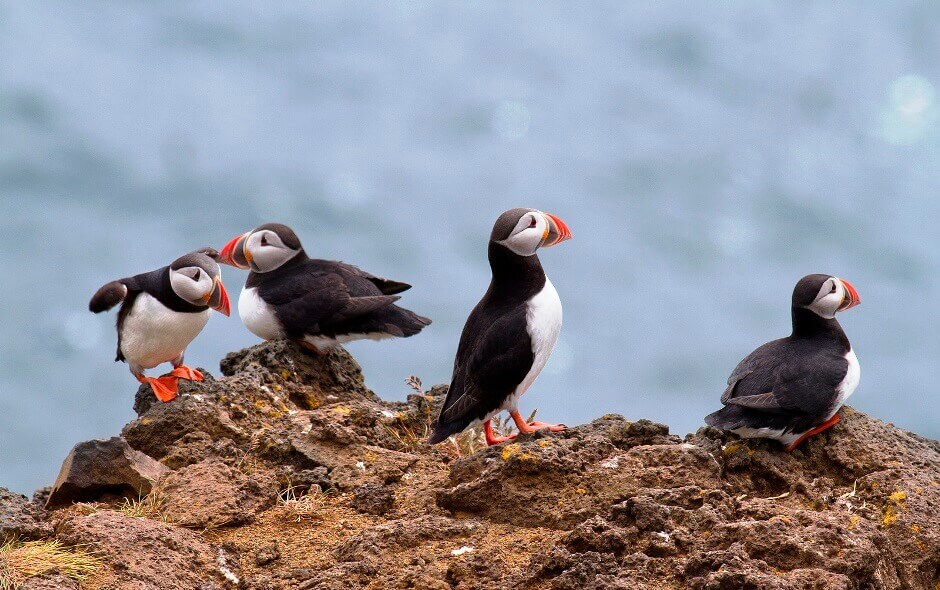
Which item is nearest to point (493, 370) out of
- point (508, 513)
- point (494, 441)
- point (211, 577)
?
point (494, 441)

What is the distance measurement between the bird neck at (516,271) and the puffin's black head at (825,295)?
1808mm

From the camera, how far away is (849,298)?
8633 millimetres

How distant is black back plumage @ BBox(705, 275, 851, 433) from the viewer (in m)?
Answer: 7.84

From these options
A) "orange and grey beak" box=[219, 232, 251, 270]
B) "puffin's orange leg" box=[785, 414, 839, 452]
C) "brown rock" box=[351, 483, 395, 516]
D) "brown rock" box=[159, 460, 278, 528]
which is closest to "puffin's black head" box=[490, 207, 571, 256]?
"brown rock" box=[351, 483, 395, 516]

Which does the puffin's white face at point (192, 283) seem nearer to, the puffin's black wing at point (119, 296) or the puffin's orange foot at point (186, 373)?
the puffin's black wing at point (119, 296)

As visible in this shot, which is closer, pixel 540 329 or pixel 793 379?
pixel 793 379

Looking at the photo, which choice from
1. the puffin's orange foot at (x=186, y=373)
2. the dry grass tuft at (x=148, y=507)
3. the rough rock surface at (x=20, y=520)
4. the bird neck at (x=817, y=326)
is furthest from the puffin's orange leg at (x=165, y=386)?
the bird neck at (x=817, y=326)

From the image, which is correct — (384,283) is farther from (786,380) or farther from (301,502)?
(786,380)

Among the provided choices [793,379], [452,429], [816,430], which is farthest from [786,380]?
[452,429]

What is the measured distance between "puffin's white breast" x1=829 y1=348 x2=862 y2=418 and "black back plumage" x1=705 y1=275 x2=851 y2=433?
1.1 inches

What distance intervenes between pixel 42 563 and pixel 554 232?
147 inches

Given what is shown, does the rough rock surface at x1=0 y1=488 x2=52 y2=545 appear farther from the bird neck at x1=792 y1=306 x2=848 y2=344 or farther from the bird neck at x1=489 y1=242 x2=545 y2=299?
the bird neck at x1=792 y1=306 x2=848 y2=344

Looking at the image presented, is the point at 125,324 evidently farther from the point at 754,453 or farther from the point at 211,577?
the point at 754,453

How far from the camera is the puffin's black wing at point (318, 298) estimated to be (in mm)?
10141
